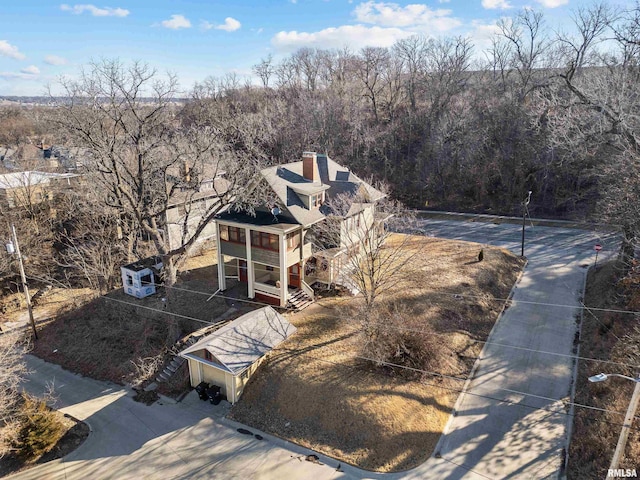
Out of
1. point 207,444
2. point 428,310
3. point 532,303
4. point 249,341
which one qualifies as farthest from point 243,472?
point 532,303

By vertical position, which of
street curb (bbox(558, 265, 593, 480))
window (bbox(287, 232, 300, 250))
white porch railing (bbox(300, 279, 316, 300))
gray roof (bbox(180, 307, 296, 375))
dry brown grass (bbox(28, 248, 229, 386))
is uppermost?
window (bbox(287, 232, 300, 250))

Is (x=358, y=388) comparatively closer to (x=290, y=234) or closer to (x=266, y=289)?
(x=266, y=289)

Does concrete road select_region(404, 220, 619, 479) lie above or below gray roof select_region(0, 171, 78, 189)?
below

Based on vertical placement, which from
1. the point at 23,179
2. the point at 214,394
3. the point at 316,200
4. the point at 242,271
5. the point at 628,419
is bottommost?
the point at 214,394

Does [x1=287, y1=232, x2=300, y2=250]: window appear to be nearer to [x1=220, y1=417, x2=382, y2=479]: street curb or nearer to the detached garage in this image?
the detached garage

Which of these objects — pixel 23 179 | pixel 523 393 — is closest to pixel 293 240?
pixel 523 393

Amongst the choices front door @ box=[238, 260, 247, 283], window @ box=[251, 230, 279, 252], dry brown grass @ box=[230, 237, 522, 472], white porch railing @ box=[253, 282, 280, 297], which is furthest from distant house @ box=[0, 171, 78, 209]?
dry brown grass @ box=[230, 237, 522, 472]
